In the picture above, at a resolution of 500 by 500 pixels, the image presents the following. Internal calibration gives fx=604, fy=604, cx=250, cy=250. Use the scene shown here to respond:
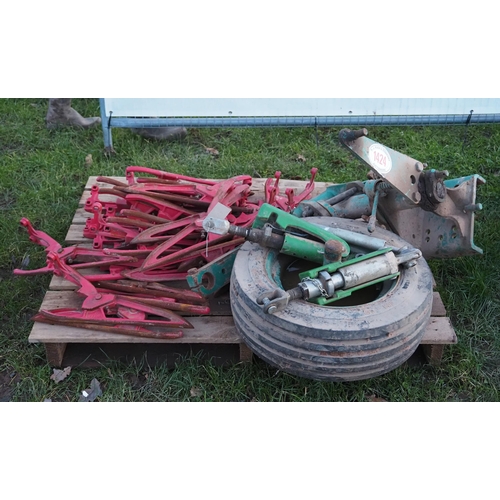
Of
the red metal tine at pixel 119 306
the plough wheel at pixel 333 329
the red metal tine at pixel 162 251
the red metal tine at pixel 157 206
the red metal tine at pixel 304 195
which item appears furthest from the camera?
the red metal tine at pixel 304 195

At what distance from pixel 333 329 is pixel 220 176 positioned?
93.6 inches

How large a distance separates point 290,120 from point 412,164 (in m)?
1.76

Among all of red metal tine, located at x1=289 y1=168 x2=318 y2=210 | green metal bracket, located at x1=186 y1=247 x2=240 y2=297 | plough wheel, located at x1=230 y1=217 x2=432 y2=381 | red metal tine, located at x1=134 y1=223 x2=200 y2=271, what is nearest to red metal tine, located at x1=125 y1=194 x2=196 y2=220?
red metal tine, located at x1=134 y1=223 x2=200 y2=271

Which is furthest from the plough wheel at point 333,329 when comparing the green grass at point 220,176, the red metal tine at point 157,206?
the red metal tine at point 157,206

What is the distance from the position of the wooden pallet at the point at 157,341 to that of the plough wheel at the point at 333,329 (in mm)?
222

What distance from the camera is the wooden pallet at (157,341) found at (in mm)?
3041

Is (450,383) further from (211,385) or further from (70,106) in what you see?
(70,106)

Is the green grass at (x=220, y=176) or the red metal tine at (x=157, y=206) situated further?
the red metal tine at (x=157, y=206)

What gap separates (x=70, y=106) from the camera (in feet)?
17.2

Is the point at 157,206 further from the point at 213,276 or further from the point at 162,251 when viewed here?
the point at 213,276

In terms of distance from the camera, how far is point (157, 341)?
3045mm

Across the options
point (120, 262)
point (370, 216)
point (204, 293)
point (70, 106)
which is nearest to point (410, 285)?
point (370, 216)

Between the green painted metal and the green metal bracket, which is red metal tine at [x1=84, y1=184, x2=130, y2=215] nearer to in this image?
the green metal bracket

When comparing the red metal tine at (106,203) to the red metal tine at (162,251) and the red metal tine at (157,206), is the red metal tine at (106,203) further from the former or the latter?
the red metal tine at (162,251)
